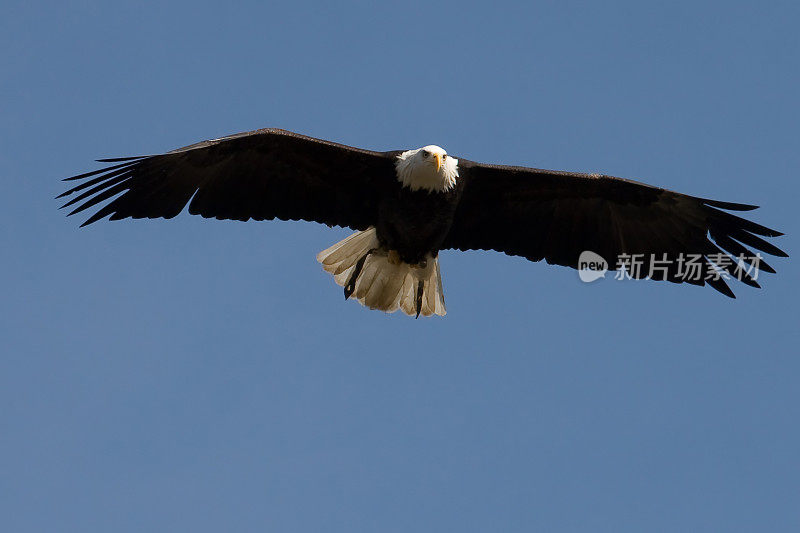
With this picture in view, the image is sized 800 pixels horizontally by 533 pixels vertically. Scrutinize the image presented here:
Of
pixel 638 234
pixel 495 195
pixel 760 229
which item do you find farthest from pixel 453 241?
pixel 760 229

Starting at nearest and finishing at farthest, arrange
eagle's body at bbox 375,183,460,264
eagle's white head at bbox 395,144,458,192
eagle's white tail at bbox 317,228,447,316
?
eagle's white head at bbox 395,144,458,192 → eagle's body at bbox 375,183,460,264 → eagle's white tail at bbox 317,228,447,316

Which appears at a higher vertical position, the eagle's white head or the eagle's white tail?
the eagle's white head

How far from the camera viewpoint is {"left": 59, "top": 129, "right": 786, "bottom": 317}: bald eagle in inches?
466

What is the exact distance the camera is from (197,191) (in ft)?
39.3

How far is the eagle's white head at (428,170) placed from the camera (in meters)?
11.5

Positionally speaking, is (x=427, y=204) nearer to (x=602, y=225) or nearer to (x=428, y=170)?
(x=428, y=170)

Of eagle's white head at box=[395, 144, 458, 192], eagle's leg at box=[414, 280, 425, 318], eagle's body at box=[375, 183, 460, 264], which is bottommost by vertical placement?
eagle's leg at box=[414, 280, 425, 318]

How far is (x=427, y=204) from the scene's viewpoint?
38.6 feet

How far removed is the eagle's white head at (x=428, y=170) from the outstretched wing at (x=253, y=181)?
185mm

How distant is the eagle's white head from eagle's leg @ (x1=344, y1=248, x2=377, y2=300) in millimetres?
1041

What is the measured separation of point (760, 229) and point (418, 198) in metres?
2.64

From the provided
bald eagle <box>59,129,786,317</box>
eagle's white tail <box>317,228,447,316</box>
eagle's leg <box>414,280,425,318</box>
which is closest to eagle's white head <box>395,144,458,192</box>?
bald eagle <box>59,129,786,317</box>

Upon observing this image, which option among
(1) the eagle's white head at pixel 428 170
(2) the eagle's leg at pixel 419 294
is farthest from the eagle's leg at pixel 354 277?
(1) the eagle's white head at pixel 428 170

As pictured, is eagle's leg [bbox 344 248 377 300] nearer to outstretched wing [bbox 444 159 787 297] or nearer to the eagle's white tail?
the eagle's white tail
